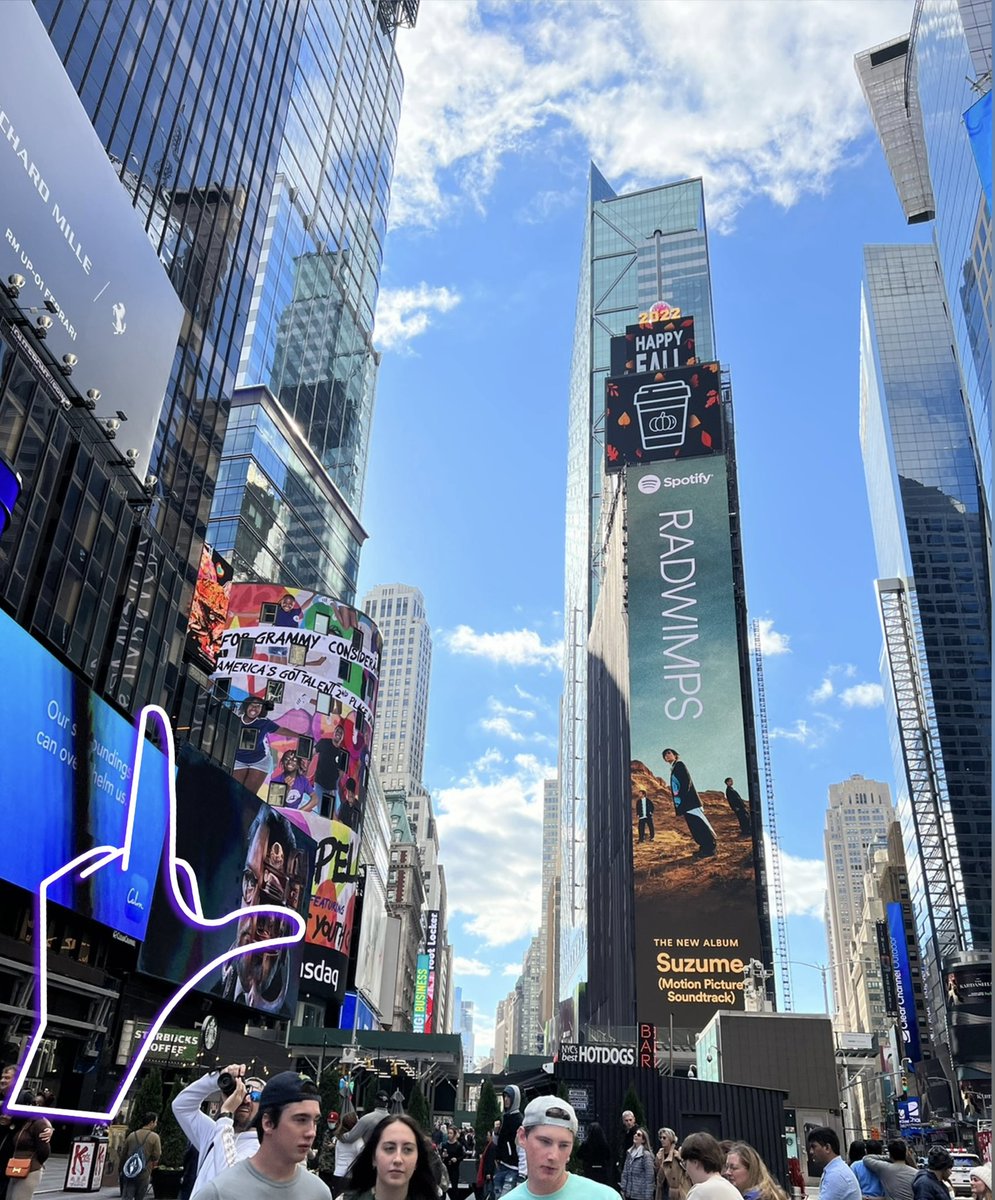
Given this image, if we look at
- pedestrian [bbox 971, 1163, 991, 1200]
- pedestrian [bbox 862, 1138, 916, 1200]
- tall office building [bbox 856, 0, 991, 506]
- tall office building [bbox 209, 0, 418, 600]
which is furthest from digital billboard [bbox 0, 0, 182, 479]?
Result: tall office building [bbox 856, 0, 991, 506]

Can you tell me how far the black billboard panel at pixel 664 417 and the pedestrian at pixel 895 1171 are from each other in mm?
81799

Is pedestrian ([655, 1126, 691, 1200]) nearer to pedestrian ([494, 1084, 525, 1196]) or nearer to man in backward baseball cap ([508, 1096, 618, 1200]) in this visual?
pedestrian ([494, 1084, 525, 1196])

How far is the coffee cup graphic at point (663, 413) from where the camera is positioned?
3568 inches

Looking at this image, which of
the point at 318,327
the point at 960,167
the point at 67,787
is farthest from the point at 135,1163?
the point at 318,327

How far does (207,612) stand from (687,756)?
41.3m

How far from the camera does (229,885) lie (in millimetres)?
44438

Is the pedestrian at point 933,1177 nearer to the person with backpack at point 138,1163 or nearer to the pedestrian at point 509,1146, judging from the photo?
the pedestrian at point 509,1146

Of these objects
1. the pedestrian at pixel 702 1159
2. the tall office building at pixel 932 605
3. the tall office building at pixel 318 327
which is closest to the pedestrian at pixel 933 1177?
the pedestrian at pixel 702 1159

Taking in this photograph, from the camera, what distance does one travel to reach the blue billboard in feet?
349

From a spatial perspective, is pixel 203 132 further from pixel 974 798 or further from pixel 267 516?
pixel 974 798

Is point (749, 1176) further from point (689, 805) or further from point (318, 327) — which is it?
point (318, 327)

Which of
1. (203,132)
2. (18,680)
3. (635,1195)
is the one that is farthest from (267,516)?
(635,1195)

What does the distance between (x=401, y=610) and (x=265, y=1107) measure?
19462cm

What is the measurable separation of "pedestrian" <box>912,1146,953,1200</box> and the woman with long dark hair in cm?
681
